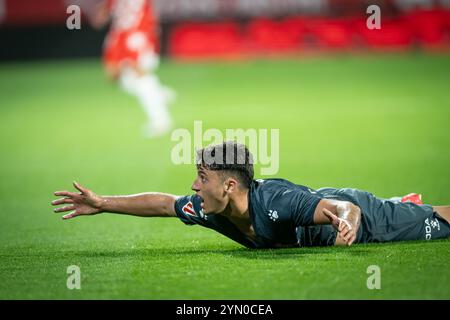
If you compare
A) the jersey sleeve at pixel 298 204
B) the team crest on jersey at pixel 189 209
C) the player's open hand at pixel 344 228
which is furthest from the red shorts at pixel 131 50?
the player's open hand at pixel 344 228

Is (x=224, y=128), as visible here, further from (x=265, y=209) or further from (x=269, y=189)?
(x=265, y=209)

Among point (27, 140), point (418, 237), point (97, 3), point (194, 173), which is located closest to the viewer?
point (418, 237)

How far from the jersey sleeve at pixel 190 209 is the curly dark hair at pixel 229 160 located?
0.42m

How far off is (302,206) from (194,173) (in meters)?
6.01

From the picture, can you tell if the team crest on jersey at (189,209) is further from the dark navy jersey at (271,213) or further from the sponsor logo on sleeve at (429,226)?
the sponsor logo on sleeve at (429,226)

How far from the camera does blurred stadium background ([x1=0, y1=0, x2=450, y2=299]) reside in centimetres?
618

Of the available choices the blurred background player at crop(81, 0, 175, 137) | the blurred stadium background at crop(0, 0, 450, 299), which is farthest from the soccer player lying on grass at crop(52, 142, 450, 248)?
the blurred background player at crop(81, 0, 175, 137)

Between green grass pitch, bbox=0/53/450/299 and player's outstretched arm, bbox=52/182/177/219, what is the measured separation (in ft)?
1.34

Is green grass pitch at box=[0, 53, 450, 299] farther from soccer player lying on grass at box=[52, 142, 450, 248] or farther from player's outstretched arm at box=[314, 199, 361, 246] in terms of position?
player's outstretched arm at box=[314, 199, 361, 246]

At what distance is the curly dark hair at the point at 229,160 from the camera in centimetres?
631

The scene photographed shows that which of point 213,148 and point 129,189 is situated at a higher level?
point 213,148
